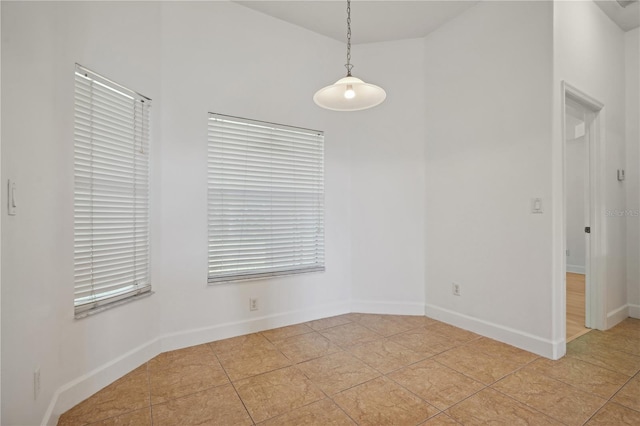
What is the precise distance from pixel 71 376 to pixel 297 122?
2.72 meters

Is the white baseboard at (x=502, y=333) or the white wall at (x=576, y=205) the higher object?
the white wall at (x=576, y=205)

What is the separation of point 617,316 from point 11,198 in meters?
5.00

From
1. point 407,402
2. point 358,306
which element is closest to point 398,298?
point 358,306

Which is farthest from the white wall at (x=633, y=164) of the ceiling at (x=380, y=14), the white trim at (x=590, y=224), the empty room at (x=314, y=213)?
the white trim at (x=590, y=224)

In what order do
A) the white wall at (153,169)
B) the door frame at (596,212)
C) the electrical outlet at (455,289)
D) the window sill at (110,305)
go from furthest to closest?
the electrical outlet at (455,289) < the door frame at (596,212) < the window sill at (110,305) < the white wall at (153,169)

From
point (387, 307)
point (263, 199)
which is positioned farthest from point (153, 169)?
point (387, 307)

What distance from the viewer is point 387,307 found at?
3451 mm

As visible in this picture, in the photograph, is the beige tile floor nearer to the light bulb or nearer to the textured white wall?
the textured white wall

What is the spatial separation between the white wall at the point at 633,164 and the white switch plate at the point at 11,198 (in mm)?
5126

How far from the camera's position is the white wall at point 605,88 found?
2.41 meters

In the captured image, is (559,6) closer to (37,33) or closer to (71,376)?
(37,33)

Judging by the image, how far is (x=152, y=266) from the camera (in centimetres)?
246

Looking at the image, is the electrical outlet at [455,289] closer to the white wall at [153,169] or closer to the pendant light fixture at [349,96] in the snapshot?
the white wall at [153,169]

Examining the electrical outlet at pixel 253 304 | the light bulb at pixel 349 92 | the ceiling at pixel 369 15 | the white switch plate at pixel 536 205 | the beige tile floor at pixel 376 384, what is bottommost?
the beige tile floor at pixel 376 384
